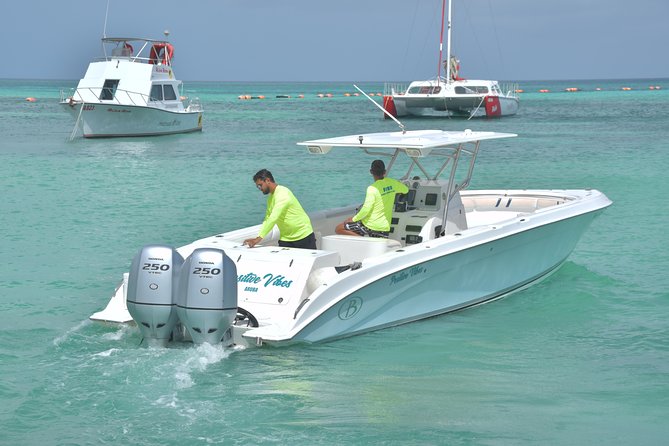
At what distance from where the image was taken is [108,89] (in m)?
35.5

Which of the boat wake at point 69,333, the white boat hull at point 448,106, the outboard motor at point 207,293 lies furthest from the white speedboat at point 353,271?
the white boat hull at point 448,106

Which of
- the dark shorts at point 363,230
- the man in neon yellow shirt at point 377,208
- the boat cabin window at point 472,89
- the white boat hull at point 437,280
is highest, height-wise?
the boat cabin window at point 472,89

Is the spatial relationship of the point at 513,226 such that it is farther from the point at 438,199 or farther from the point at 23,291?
the point at 23,291

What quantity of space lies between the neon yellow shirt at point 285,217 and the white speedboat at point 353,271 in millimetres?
227

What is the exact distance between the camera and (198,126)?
135ft

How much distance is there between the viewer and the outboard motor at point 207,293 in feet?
24.6

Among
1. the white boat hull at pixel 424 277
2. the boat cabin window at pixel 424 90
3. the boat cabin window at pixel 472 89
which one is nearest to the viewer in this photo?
the white boat hull at pixel 424 277

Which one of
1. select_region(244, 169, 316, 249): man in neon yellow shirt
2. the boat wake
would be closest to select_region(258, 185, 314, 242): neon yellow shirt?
select_region(244, 169, 316, 249): man in neon yellow shirt

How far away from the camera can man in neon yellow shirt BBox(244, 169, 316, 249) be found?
9039 millimetres

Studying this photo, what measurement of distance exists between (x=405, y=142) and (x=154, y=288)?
10.3ft

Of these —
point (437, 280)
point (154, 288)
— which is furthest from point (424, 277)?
point (154, 288)

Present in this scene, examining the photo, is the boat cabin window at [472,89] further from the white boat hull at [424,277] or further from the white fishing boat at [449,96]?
the white boat hull at [424,277]

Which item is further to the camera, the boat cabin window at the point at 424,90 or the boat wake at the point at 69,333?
the boat cabin window at the point at 424,90

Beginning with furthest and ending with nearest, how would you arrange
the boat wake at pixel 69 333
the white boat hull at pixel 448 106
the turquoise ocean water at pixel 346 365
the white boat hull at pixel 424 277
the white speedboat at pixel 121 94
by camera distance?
the white boat hull at pixel 448 106, the white speedboat at pixel 121 94, the boat wake at pixel 69 333, the white boat hull at pixel 424 277, the turquoise ocean water at pixel 346 365
